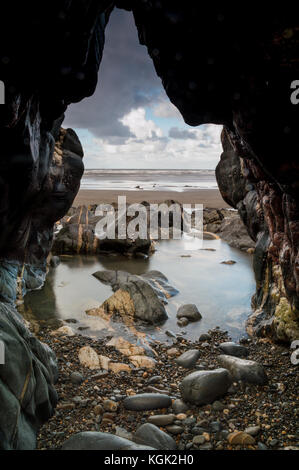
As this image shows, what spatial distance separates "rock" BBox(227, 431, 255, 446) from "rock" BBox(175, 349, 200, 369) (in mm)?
1778

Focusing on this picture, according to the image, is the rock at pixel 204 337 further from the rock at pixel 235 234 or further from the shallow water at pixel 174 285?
the rock at pixel 235 234

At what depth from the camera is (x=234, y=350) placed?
220 inches

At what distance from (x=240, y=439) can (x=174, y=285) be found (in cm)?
637

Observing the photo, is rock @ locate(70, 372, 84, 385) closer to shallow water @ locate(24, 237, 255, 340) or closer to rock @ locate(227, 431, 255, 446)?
shallow water @ locate(24, 237, 255, 340)

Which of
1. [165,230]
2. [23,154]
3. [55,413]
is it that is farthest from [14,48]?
[165,230]

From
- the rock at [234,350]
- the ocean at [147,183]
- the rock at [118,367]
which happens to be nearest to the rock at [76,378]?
the rock at [118,367]

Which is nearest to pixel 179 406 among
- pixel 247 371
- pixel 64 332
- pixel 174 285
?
pixel 247 371

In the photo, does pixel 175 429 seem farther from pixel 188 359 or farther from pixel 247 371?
pixel 188 359

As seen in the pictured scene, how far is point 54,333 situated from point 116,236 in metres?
7.01

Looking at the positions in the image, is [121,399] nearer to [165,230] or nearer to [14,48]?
[14,48]

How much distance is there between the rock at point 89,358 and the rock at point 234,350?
2234 mm

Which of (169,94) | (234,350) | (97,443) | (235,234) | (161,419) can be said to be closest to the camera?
(97,443)

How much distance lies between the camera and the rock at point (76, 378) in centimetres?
450

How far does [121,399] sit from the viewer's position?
4.15 m
